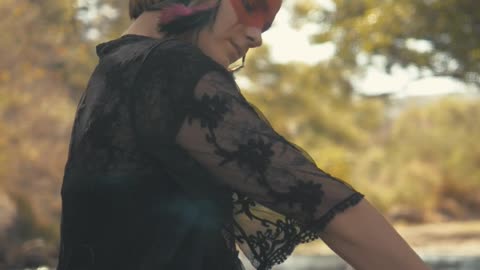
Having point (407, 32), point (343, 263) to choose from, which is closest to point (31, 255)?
point (343, 263)

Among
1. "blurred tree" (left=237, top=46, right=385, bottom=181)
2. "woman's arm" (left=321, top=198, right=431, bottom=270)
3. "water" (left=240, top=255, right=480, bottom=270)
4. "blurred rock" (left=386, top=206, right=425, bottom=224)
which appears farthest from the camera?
"blurred rock" (left=386, top=206, right=425, bottom=224)

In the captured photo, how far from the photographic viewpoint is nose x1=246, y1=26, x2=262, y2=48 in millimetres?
1486

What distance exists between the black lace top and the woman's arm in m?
0.03

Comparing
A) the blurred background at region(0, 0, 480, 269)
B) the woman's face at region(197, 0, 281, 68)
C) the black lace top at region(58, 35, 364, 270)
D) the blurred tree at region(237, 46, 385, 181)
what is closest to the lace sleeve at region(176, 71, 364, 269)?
the black lace top at region(58, 35, 364, 270)

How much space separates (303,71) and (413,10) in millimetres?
7618

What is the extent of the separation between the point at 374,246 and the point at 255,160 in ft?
0.63

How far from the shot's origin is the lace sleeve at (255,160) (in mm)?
1283

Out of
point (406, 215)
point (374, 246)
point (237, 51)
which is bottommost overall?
point (374, 246)

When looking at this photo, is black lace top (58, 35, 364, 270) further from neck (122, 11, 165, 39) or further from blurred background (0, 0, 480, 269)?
blurred background (0, 0, 480, 269)

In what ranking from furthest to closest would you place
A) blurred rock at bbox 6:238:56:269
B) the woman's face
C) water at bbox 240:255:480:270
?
water at bbox 240:255:480:270 < blurred rock at bbox 6:238:56:269 < the woman's face

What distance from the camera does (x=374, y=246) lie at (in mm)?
1233

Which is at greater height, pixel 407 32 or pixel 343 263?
pixel 407 32

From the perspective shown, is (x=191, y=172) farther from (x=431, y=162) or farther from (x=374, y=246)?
(x=431, y=162)

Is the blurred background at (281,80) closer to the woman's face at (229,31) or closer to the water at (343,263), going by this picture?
the water at (343,263)
